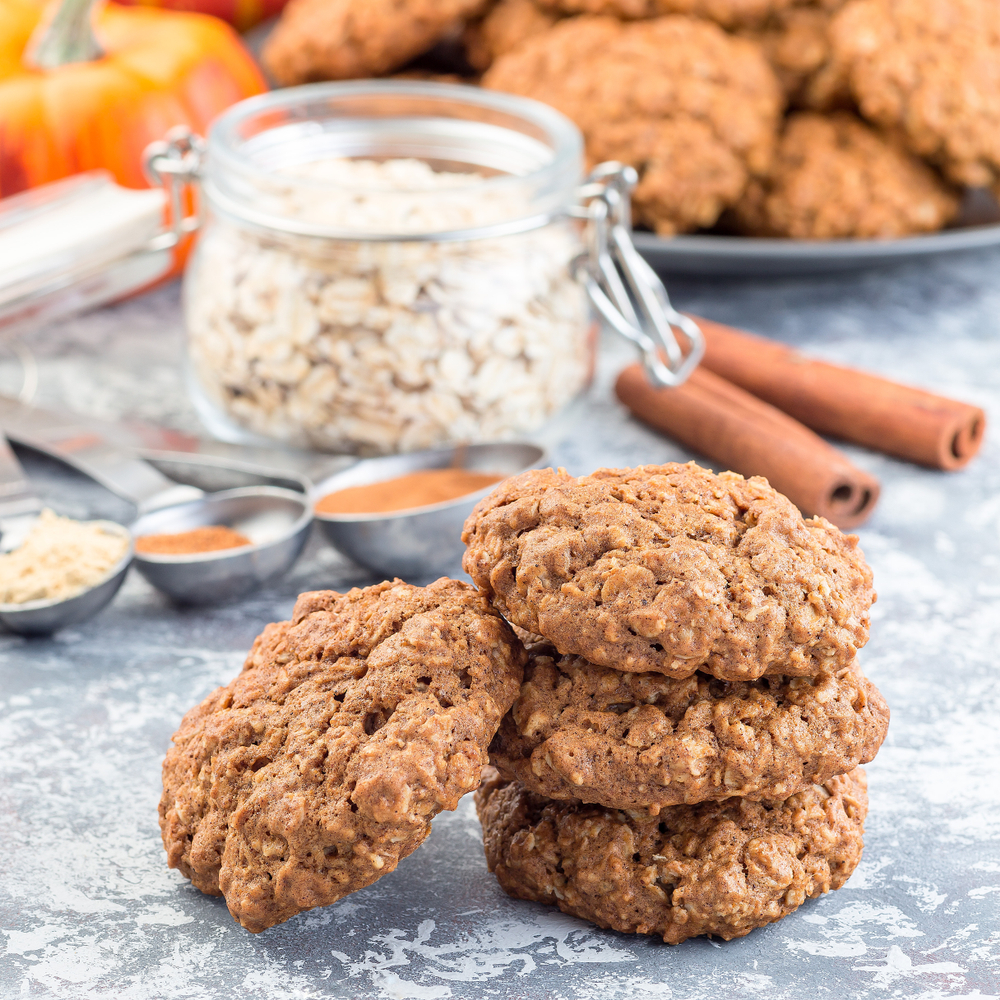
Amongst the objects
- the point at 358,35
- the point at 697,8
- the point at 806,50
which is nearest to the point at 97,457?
the point at 358,35

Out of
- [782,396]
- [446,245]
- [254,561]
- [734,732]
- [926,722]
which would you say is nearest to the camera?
[734,732]

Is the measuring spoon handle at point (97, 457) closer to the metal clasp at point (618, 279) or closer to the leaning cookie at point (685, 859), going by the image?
the metal clasp at point (618, 279)

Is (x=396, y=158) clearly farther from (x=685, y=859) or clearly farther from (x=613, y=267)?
(x=685, y=859)

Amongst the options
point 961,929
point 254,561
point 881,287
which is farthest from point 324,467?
point 881,287

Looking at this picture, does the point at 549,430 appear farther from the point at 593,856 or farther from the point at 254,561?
the point at 593,856

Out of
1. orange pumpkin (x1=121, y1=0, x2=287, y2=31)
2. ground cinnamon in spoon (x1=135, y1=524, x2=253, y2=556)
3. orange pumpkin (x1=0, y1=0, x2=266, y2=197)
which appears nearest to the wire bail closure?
orange pumpkin (x1=0, y1=0, x2=266, y2=197)

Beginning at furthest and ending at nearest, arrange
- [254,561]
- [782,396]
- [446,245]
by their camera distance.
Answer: [782,396] → [446,245] → [254,561]
